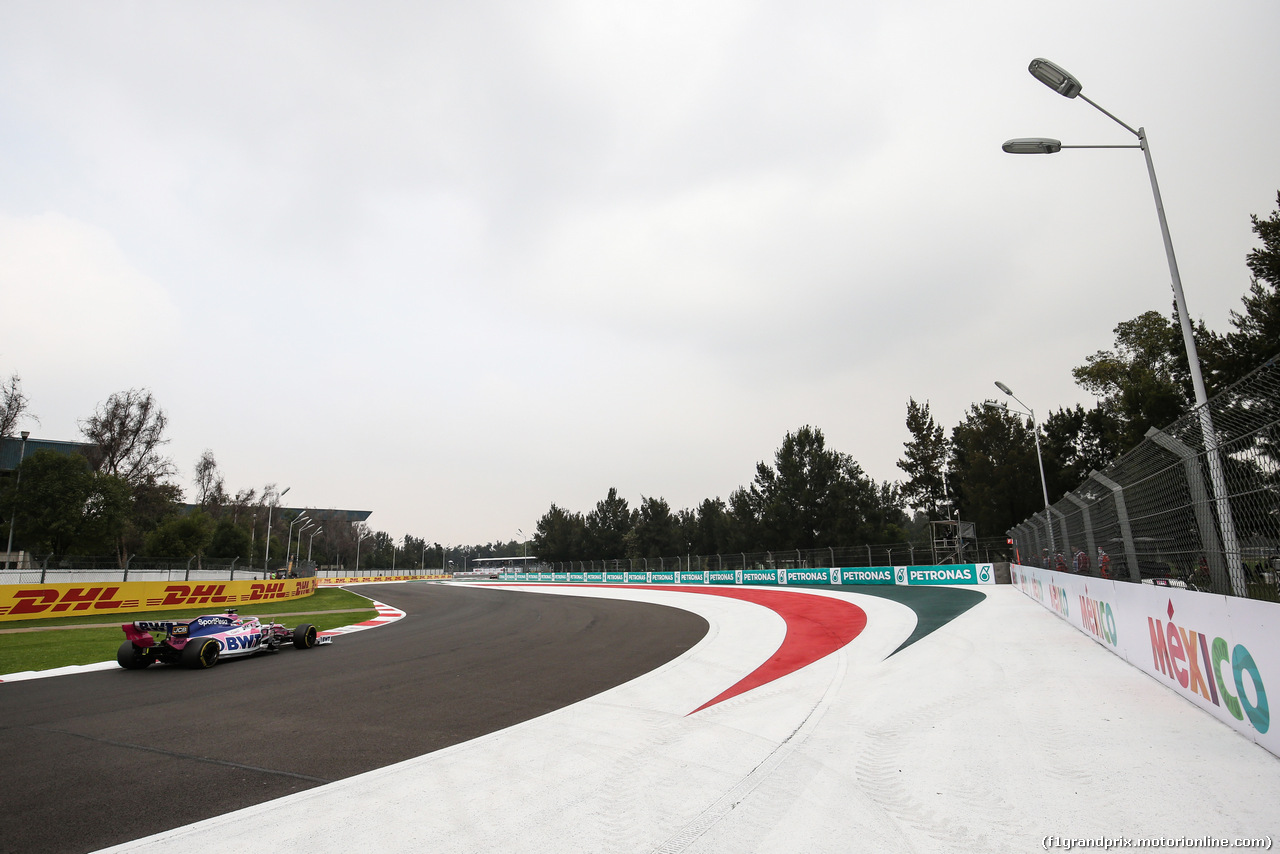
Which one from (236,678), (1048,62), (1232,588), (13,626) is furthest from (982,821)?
(13,626)

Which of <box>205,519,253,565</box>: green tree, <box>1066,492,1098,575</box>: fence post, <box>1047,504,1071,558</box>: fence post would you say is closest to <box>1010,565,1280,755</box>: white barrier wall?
<box>1066,492,1098,575</box>: fence post

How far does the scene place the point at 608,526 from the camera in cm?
8394

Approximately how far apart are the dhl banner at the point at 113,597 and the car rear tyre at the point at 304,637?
12.3m

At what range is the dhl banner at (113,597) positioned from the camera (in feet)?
60.8

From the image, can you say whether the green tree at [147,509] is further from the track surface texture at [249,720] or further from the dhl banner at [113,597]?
the track surface texture at [249,720]

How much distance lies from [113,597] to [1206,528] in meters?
28.3

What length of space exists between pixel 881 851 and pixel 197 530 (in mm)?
51080

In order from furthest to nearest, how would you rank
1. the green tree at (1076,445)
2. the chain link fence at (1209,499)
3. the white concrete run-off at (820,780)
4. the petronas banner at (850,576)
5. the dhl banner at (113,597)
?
the green tree at (1076,445)
the petronas banner at (850,576)
the dhl banner at (113,597)
the chain link fence at (1209,499)
the white concrete run-off at (820,780)

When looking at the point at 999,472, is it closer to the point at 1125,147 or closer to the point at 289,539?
the point at 1125,147

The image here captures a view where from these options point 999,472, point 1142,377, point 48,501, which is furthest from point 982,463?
point 48,501

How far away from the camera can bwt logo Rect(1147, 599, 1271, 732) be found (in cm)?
439

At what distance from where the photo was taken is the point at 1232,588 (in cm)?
479

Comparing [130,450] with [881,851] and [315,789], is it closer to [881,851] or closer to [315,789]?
[315,789]

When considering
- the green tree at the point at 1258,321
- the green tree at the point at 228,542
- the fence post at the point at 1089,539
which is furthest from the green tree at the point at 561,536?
the fence post at the point at 1089,539
